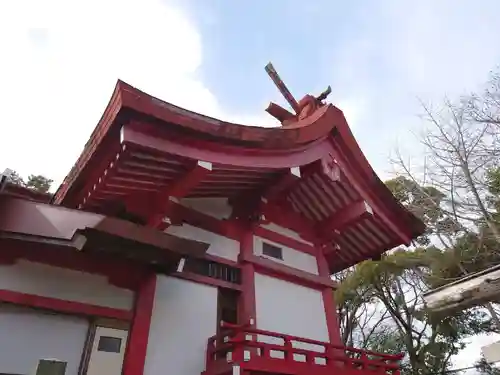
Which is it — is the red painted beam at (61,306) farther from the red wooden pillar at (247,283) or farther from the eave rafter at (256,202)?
the eave rafter at (256,202)

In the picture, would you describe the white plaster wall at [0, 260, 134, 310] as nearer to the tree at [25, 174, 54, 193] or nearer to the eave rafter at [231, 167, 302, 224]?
the eave rafter at [231, 167, 302, 224]

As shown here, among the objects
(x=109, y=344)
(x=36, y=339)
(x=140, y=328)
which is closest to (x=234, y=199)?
(x=140, y=328)

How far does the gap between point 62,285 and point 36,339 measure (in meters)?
0.58

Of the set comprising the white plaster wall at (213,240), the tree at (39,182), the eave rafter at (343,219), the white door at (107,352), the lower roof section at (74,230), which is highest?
the tree at (39,182)

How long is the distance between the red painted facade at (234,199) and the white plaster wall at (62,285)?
0.29 feet

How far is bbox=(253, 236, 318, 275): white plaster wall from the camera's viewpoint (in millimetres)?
6371

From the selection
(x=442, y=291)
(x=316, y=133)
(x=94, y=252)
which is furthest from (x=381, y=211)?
(x=94, y=252)

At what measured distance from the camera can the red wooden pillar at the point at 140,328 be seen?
171 inches

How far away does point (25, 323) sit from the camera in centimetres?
406

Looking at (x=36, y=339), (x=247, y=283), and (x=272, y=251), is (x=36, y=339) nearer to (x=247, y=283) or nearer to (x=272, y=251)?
(x=247, y=283)

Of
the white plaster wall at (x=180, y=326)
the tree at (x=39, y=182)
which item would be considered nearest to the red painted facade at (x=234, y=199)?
the white plaster wall at (x=180, y=326)

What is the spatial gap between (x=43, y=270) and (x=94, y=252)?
0.54 metres

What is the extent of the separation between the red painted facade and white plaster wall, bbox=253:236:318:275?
0.09 metres

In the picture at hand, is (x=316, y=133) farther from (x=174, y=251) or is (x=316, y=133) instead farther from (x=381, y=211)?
(x=174, y=251)
